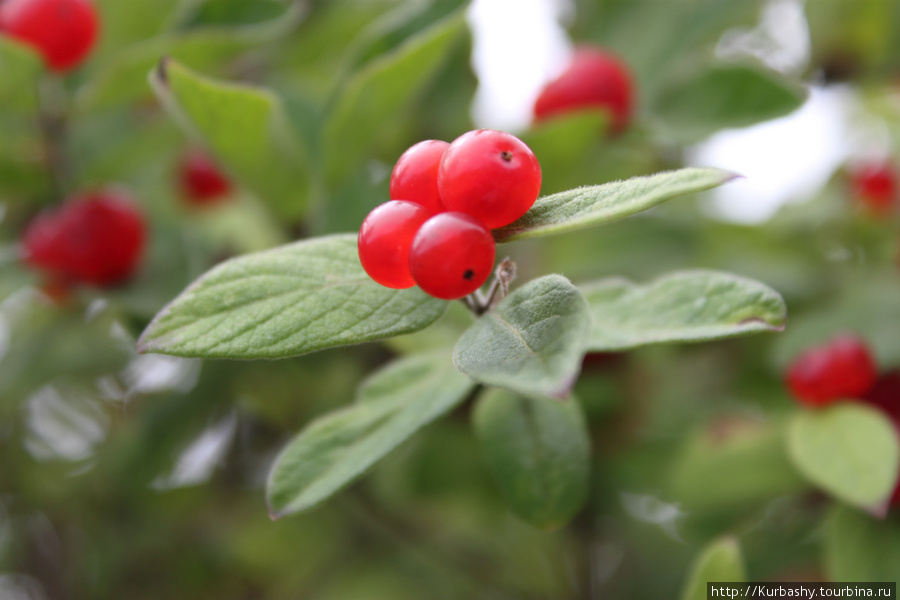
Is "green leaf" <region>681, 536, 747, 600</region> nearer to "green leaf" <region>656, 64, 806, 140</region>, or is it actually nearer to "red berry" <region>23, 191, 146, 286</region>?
"green leaf" <region>656, 64, 806, 140</region>

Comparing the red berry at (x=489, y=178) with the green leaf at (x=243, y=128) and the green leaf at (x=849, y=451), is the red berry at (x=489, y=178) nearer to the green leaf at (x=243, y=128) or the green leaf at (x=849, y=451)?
the green leaf at (x=243, y=128)

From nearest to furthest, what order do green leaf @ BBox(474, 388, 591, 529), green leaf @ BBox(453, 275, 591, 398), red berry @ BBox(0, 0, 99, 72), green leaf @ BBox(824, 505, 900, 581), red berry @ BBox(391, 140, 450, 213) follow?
green leaf @ BBox(453, 275, 591, 398), red berry @ BBox(391, 140, 450, 213), green leaf @ BBox(474, 388, 591, 529), green leaf @ BBox(824, 505, 900, 581), red berry @ BBox(0, 0, 99, 72)

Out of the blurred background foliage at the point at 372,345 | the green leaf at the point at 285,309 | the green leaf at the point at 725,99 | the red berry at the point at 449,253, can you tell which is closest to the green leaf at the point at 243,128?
the blurred background foliage at the point at 372,345

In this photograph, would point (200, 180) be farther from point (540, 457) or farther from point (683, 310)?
point (683, 310)

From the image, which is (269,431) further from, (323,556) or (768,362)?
(768,362)

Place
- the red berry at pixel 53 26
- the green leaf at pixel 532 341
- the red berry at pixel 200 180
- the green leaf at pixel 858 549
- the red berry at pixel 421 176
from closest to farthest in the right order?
the green leaf at pixel 532 341 → the red berry at pixel 421 176 → the green leaf at pixel 858 549 → the red berry at pixel 53 26 → the red berry at pixel 200 180

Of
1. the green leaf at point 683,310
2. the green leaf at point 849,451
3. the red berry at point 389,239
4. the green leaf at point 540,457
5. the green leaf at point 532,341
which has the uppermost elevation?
the red berry at point 389,239

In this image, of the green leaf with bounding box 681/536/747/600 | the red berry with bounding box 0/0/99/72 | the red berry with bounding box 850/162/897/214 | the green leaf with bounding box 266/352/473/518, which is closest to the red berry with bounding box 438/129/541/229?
the green leaf with bounding box 266/352/473/518
